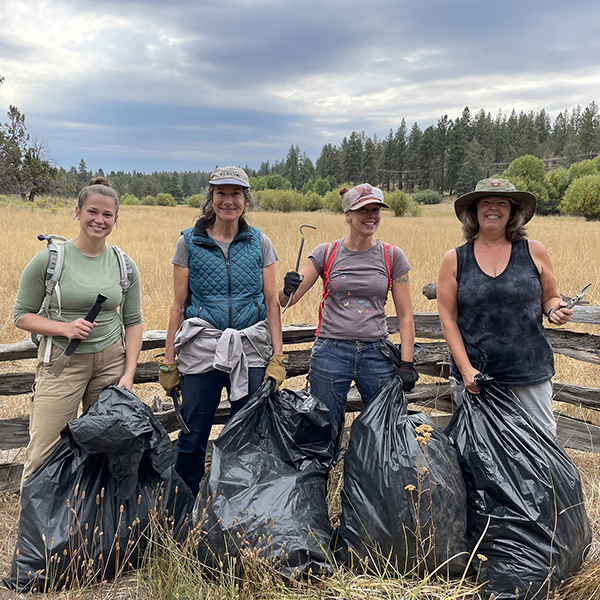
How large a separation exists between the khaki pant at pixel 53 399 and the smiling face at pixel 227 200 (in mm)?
816

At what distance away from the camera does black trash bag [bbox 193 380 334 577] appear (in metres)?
1.64

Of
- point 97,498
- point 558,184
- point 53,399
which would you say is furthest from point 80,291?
point 558,184

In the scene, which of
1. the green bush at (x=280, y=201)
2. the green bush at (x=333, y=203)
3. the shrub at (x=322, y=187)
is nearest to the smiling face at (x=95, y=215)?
the green bush at (x=333, y=203)

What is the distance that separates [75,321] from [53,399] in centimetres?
36

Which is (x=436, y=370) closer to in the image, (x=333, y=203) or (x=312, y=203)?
(x=333, y=203)

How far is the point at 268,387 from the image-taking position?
200cm

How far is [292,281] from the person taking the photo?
85.9 inches

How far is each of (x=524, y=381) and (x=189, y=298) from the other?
5.32 feet

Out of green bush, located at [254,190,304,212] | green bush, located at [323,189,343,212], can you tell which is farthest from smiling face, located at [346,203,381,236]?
green bush, located at [254,190,304,212]

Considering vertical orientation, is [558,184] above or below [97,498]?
above

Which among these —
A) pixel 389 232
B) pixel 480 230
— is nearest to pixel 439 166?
pixel 389 232

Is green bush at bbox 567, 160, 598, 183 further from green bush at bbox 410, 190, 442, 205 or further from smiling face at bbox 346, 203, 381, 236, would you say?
smiling face at bbox 346, 203, 381, 236

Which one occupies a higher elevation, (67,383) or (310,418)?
(67,383)

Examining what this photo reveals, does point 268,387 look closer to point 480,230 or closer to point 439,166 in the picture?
point 480,230
